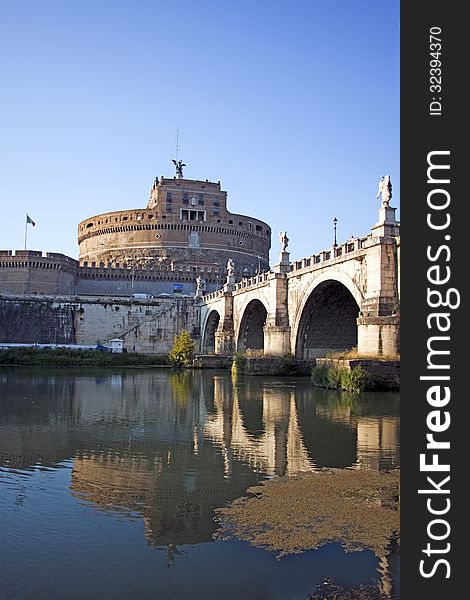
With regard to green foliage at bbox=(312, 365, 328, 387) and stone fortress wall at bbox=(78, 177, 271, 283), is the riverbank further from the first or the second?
stone fortress wall at bbox=(78, 177, 271, 283)

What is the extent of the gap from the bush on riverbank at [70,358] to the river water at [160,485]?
27.5m

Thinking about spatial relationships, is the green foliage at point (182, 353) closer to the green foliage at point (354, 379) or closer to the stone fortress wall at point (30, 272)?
the green foliage at point (354, 379)

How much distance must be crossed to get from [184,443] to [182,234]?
252 ft

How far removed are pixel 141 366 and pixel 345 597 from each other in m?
45.6

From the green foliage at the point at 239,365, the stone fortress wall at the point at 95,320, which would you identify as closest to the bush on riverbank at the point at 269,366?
the green foliage at the point at 239,365

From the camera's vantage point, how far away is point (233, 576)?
5965 millimetres

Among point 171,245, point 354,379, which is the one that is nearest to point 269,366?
point 354,379

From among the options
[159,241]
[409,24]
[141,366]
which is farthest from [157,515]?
[159,241]

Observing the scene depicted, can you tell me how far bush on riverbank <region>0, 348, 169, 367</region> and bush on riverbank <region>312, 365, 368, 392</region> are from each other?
2585cm

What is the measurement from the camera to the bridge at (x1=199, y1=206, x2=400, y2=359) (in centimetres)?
2486

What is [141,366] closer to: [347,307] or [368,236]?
[347,307]

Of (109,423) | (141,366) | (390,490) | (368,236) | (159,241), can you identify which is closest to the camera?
(390,490)

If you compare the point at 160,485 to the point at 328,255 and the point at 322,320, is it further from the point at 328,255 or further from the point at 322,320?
the point at 322,320

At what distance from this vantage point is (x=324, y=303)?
3544 centimetres
